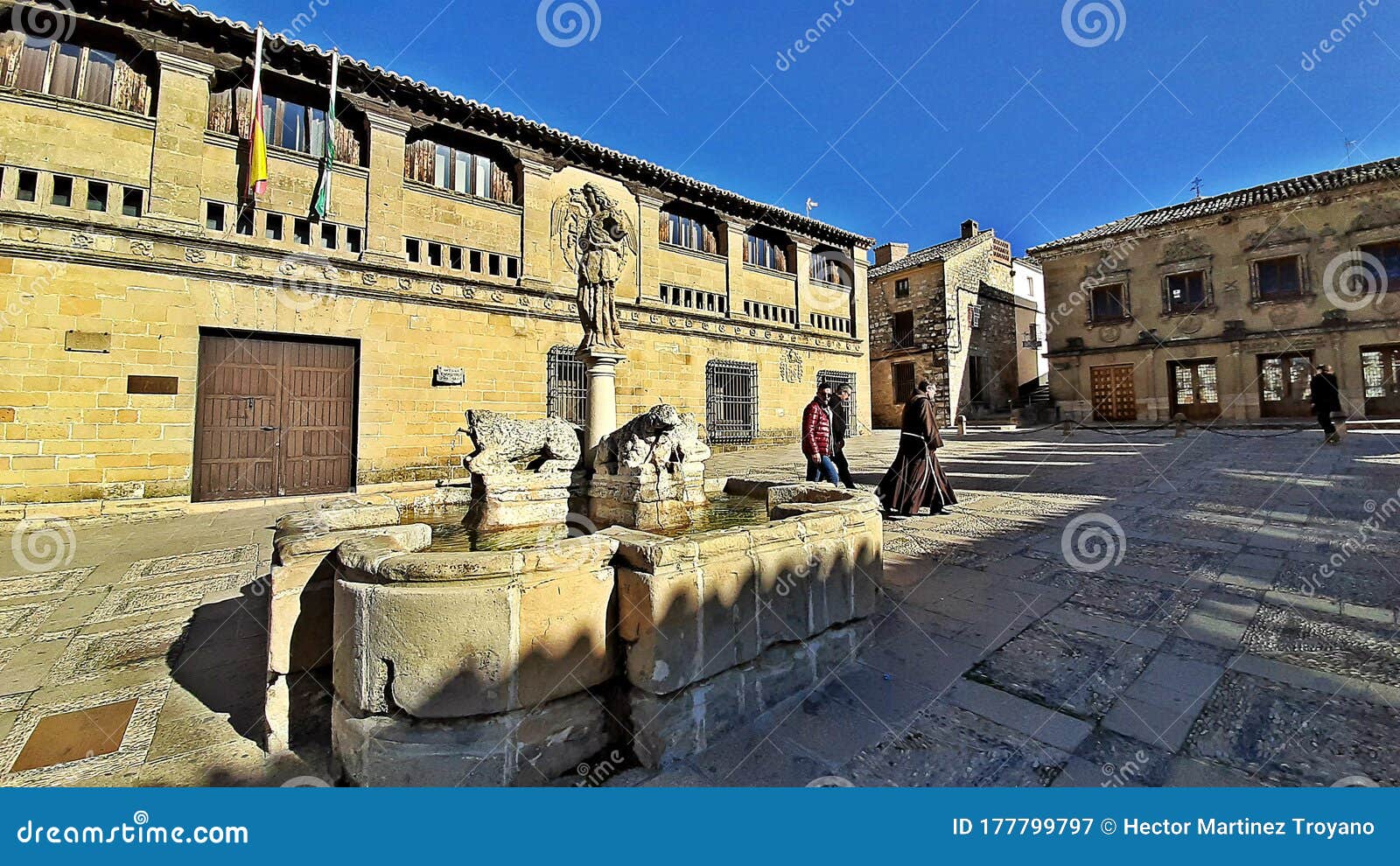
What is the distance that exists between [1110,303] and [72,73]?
29.2 meters

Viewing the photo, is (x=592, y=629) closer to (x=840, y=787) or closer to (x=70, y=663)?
(x=840, y=787)

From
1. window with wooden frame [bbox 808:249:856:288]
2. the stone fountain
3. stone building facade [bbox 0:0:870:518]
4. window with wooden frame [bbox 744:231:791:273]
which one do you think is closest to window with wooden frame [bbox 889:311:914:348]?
window with wooden frame [bbox 808:249:856:288]

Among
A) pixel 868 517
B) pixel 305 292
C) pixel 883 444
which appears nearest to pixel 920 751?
pixel 868 517

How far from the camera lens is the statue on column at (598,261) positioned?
18.5ft

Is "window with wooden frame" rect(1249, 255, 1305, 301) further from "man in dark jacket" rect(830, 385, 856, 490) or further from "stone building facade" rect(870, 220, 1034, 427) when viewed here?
"man in dark jacket" rect(830, 385, 856, 490)

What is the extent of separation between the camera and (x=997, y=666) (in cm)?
275

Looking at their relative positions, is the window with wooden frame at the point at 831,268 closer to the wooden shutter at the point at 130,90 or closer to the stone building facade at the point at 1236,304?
the stone building facade at the point at 1236,304

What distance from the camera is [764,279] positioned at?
17.0 m

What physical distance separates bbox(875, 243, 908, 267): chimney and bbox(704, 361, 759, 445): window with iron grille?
52.1ft

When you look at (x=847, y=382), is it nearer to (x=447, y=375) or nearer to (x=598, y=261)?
(x=447, y=375)

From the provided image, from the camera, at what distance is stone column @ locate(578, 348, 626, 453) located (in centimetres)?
581

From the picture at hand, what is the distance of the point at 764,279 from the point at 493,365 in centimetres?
934

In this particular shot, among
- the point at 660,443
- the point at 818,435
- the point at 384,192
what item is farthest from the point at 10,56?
the point at 818,435

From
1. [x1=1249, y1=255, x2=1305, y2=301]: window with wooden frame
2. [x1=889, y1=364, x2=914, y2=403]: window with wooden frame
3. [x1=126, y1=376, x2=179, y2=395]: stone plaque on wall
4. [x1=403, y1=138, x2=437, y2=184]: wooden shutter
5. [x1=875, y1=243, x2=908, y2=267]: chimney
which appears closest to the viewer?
[x1=126, y1=376, x2=179, y2=395]: stone plaque on wall
